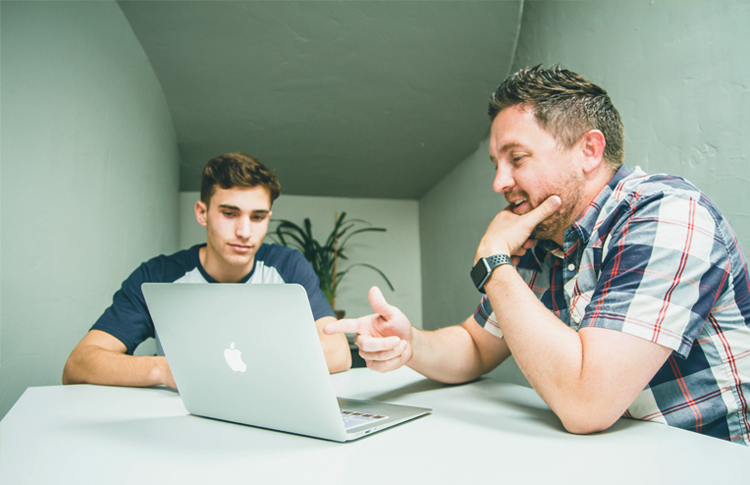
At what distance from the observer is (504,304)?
Answer: 0.88 meters

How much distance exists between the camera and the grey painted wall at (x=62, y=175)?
1.23m

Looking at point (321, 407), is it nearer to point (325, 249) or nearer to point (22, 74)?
point (22, 74)

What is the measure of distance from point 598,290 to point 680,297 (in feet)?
0.42

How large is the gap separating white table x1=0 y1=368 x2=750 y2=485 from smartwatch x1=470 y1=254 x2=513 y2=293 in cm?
26

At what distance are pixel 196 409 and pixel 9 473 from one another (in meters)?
0.30

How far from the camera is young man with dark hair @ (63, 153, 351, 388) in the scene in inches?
58.2

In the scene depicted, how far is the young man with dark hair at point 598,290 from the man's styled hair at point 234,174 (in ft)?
3.24

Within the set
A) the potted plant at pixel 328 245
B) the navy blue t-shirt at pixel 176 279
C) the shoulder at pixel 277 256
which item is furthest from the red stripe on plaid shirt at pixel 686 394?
the potted plant at pixel 328 245

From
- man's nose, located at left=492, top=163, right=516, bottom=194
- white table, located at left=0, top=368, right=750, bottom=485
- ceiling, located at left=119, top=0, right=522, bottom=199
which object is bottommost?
white table, located at left=0, top=368, right=750, bottom=485

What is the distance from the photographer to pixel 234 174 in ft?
5.69

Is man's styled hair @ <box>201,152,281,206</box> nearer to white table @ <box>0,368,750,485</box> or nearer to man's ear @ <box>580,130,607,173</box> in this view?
white table @ <box>0,368,750,485</box>

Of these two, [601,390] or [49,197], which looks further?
[49,197]

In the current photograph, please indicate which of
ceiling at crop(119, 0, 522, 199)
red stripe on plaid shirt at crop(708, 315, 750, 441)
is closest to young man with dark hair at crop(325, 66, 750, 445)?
red stripe on plaid shirt at crop(708, 315, 750, 441)

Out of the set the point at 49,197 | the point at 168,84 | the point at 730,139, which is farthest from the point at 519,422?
the point at 168,84
